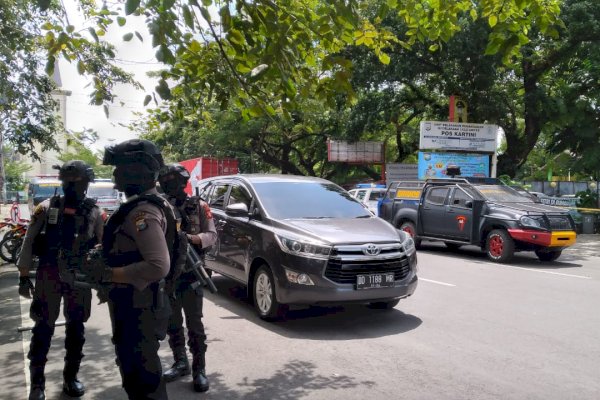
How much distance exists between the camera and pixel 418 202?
13.8 meters

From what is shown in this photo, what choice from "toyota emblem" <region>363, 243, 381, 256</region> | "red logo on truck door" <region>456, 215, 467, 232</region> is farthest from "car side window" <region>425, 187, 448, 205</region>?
"toyota emblem" <region>363, 243, 381, 256</region>

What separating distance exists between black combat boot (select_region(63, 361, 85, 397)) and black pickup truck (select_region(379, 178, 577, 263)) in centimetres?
942

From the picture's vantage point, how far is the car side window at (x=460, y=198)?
12398mm

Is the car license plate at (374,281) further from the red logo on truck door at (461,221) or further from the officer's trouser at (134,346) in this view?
the red logo on truck door at (461,221)

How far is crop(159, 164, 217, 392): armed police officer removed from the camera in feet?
13.9

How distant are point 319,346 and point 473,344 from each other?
5.10 feet

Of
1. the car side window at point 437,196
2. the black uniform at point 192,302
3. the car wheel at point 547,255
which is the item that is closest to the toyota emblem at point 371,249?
the black uniform at point 192,302

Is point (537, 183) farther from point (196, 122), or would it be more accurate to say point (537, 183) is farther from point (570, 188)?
point (196, 122)

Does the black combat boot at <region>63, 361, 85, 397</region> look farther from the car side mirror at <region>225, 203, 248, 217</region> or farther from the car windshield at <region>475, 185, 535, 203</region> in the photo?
the car windshield at <region>475, 185, 535, 203</region>

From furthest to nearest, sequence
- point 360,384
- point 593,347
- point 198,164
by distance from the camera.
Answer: point 198,164 < point 593,347 < point 360,384

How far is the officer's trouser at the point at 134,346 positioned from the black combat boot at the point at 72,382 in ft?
4.63

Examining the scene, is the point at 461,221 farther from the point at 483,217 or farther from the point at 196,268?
the point at 196,268

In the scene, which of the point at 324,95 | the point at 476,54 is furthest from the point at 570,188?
the point at 324,95

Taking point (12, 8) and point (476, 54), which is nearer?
point (12, 8)
